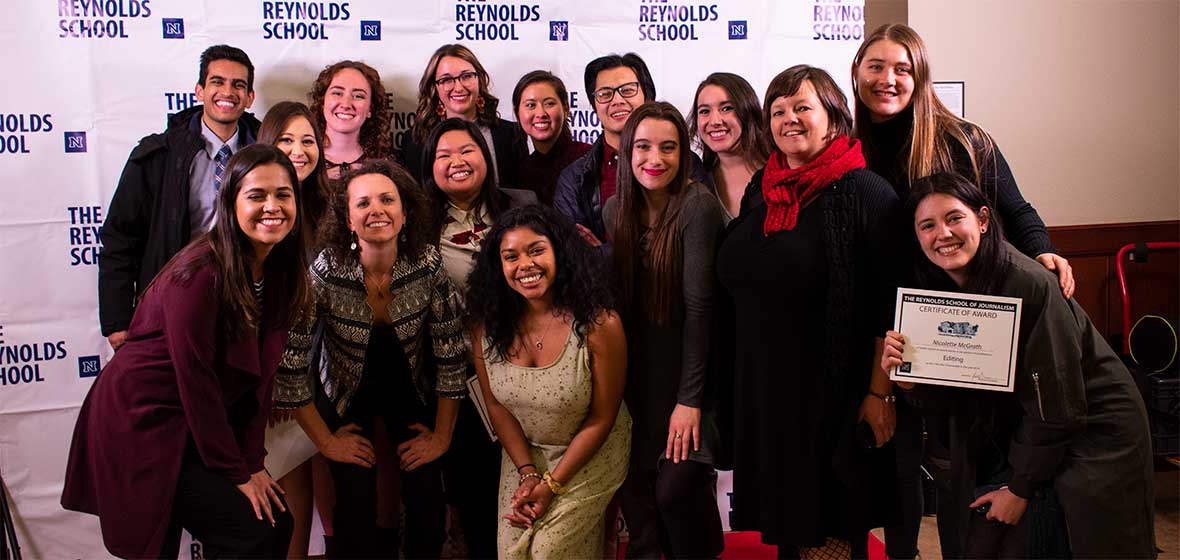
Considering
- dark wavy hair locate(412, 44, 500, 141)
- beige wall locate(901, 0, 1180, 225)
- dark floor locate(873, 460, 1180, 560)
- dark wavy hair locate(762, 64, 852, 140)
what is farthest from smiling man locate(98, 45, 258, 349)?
beige wall locate(901, 0, 1180, 225)

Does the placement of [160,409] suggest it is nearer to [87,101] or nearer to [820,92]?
[87,101]

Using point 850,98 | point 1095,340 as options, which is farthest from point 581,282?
point 850,98

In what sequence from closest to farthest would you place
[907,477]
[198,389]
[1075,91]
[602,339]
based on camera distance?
[198,389] < [907,477] < [602,339] < [1075,91]

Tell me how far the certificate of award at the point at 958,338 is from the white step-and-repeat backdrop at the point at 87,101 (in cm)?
209

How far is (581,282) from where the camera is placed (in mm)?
2855

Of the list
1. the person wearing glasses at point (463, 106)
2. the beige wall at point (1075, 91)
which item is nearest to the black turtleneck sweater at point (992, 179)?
the person wearing glasses at point (463, 106)

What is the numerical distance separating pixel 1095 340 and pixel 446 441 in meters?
2.02

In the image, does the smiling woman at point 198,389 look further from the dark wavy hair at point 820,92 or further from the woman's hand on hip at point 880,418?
the woman's hand on hip at point 880,418

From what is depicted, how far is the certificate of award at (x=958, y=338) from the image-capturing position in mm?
2482

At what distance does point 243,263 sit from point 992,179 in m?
2.23

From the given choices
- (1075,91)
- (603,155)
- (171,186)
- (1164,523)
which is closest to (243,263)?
(171,186)

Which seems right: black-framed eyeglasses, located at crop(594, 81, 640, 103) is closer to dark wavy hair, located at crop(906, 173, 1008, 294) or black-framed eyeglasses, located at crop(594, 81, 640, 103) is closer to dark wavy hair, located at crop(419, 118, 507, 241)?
dark wavy hair, located at crop(419, 118, 507, 241)

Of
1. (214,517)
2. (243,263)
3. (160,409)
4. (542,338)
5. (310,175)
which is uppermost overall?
(310,175)

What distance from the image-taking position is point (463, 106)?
3.65 metres
